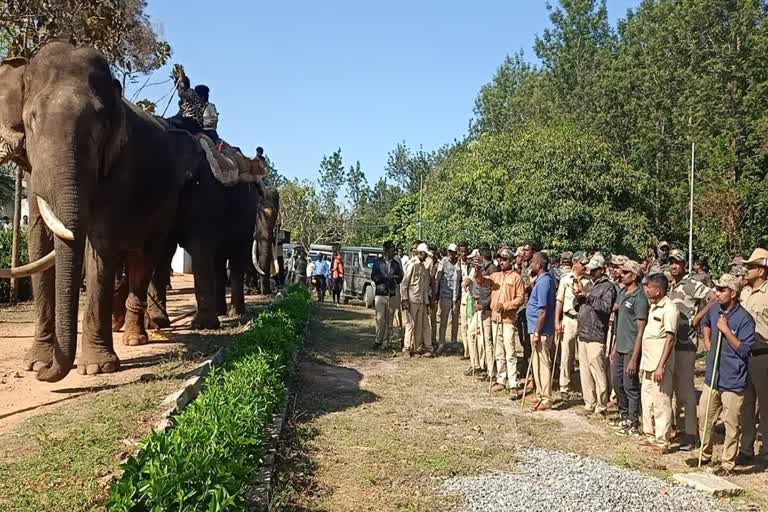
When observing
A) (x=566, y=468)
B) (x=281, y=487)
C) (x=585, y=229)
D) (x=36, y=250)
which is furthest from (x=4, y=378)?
(x=585, y=229)

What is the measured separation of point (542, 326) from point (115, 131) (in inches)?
227

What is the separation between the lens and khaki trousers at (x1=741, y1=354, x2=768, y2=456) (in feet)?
23.4

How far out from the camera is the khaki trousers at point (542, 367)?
31.6 feet

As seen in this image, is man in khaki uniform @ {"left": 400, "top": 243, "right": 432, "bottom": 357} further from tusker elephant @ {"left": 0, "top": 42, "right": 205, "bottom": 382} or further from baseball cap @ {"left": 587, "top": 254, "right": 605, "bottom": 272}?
tusker elephant @ {"left": 0, "top": 42, "right": 205, "bottom": 382}

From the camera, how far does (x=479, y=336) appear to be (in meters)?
11.5

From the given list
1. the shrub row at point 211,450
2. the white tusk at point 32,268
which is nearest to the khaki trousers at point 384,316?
the shrub row at point 211,450

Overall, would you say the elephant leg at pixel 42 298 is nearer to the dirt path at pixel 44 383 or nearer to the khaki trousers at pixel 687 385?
the dirt path at pixel 44 383

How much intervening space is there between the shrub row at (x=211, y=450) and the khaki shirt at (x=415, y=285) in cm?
521

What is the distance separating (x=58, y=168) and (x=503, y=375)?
6535 millimetres

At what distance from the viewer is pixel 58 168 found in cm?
686

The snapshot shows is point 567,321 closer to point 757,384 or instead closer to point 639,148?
point 757,384

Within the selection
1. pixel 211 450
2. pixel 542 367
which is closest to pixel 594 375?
pixel 542 367

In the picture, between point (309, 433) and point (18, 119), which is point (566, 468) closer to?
point (309, 433)

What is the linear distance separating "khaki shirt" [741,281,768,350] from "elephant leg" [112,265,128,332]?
8955mm
